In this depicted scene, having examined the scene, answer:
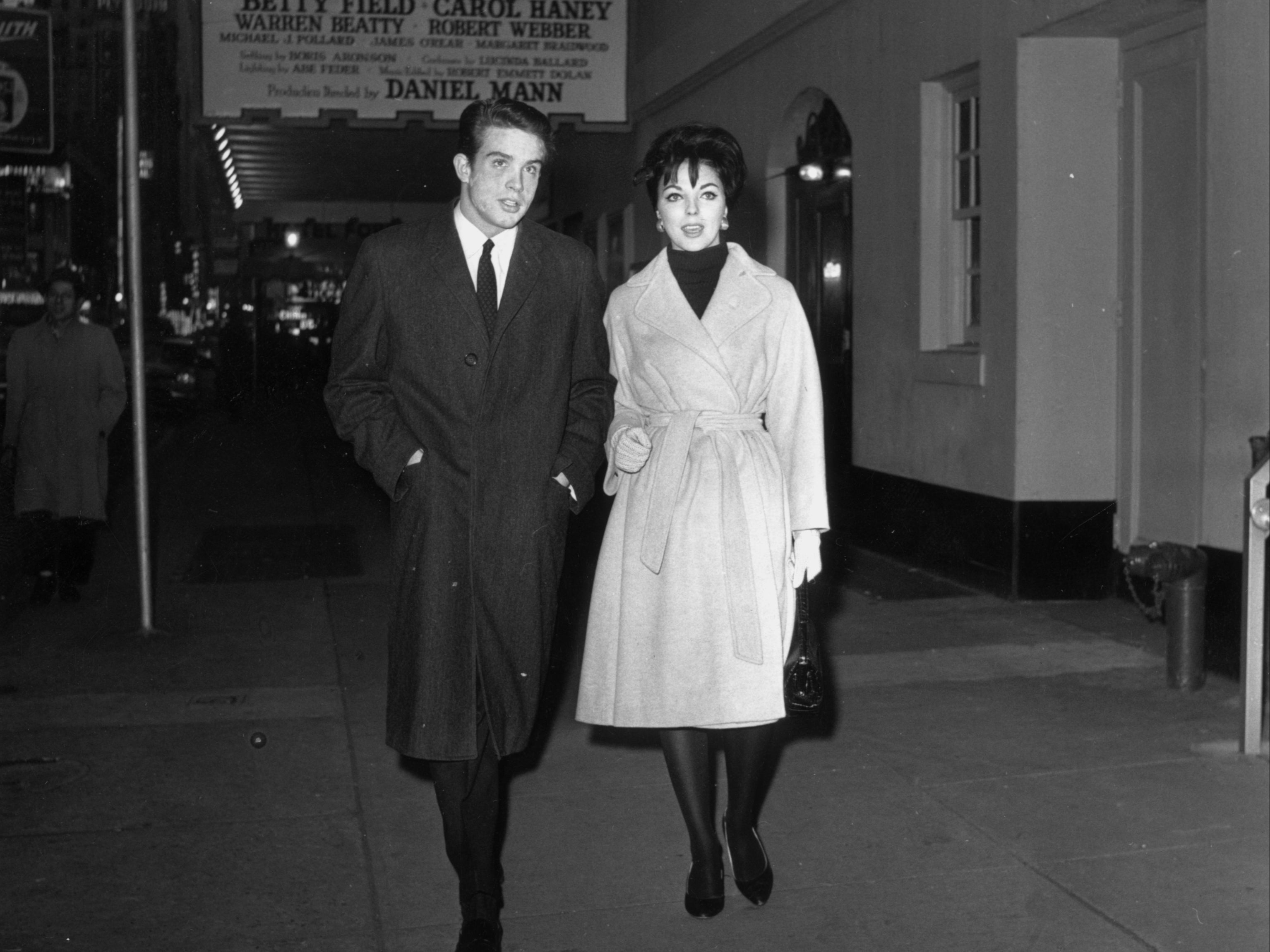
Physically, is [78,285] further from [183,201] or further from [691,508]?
[183,201]

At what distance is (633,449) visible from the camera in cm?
420

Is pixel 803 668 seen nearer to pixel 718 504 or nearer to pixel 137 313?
pixel 718 504

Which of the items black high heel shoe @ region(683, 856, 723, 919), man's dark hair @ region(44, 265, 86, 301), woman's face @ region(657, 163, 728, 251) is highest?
man's dark hair @ region(44, 265, 86, 301)

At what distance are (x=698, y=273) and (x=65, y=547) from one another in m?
6.09

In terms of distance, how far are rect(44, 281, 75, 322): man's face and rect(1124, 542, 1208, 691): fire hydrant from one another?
19.1 feet

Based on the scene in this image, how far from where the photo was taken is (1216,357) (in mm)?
6930

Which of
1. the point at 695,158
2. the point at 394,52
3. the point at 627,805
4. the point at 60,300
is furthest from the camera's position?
the point at 394,52

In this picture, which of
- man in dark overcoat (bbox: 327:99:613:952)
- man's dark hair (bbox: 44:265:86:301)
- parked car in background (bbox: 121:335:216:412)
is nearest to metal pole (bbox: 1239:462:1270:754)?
man in dark overcoat (bbox: 327:99:613:952)

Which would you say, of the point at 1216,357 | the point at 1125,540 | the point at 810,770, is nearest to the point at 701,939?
the point at 810,770

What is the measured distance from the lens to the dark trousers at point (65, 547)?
9.15 metres

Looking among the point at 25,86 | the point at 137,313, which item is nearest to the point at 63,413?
the point at 137,313

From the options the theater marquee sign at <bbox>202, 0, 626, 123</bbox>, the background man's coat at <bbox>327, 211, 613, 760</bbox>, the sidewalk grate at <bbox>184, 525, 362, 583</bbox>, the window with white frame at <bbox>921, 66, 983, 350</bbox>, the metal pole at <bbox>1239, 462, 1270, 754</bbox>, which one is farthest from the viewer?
the theater marquee sign at <bbox>202, 0, 626, 123</bbox>

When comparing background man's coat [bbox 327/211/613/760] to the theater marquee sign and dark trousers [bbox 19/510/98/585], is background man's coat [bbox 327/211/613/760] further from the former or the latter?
the theater marquee sign

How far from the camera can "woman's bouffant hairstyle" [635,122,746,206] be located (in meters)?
4.15
